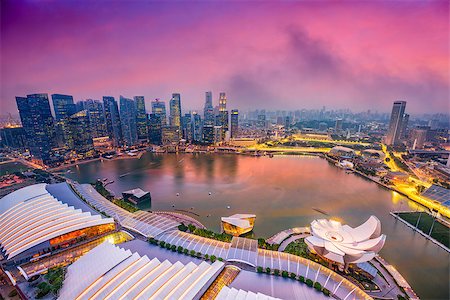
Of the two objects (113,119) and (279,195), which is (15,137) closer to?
(113,119)

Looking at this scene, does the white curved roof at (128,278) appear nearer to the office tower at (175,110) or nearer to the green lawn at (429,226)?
the green lawn at (429,226)

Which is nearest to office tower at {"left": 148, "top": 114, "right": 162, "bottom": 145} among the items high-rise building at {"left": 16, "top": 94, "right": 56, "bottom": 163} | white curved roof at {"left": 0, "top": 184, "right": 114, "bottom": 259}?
high-rise building at {"left": 16, "top": 94, "right": 56, "bottom": 163}

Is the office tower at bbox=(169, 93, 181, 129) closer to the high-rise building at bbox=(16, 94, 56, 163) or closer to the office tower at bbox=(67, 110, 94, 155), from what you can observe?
the office tower at bbox=(67, 110, 94, 155)

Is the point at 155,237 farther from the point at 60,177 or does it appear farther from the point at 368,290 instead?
the point at 60,177

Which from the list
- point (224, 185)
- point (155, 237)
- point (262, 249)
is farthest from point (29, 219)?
point (224, 185)

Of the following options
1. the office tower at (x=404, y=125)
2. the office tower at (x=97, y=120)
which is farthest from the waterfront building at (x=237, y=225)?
the office tower at (x=404, y=125)

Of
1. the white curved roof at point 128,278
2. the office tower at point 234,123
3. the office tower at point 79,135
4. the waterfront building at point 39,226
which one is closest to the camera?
the white curved roof at point 128,278

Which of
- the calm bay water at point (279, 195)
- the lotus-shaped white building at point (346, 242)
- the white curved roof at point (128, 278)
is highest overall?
the white curved roof at point (128, 278)
